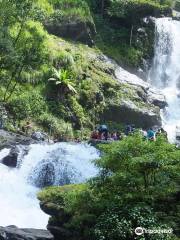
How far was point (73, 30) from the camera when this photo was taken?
1608 inches

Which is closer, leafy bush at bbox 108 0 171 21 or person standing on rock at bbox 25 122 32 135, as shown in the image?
person standing on rock at bbox 25 122 32 135

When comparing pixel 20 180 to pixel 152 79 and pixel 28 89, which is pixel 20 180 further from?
pixel 152 79

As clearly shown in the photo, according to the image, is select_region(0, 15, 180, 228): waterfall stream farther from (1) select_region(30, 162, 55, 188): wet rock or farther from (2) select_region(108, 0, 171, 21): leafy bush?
(2) select_region(108, 0, 171, 21): leafy bush

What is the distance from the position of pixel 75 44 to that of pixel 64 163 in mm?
19218

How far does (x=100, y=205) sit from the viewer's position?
42.3 ft

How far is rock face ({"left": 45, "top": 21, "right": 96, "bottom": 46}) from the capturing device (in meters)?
39.9

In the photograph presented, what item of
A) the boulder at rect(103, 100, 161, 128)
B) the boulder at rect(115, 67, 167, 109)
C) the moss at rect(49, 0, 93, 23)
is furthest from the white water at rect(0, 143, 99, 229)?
the moss at rect(49, 0, 93, 23)

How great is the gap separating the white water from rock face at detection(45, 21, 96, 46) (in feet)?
53.8

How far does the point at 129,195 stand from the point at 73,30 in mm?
29519

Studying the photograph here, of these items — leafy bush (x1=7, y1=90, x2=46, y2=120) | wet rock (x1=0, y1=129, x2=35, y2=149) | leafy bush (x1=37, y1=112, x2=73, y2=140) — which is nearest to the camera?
wet rock (x1=0, y1=129, x2=35, y2=149)

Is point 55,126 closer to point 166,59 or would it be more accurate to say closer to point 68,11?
point 68,11

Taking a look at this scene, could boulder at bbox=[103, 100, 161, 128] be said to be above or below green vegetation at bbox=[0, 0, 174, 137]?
below

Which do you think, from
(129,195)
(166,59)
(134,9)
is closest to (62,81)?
(134,9)

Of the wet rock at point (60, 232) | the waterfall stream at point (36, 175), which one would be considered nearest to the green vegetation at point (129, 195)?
the wet rock at point (60, 232)
